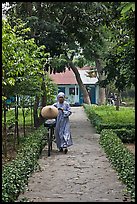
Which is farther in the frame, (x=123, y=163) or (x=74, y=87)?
(x=74, y=87)

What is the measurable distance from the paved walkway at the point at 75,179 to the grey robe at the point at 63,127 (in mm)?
343

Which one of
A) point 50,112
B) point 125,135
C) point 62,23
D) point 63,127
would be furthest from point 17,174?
point 62,23

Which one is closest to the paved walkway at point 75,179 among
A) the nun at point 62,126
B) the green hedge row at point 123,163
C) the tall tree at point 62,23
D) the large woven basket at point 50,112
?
the green hedge row at point 123,163

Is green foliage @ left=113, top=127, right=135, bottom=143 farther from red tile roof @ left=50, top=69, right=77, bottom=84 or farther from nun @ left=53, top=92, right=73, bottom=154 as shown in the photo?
red tile roof @ left=50, top=69, right=77, bottom=84

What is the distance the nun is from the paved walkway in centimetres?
29

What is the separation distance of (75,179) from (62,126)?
381cm

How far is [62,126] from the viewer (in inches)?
482

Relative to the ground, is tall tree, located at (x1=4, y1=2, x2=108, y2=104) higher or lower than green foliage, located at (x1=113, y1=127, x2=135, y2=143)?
higher

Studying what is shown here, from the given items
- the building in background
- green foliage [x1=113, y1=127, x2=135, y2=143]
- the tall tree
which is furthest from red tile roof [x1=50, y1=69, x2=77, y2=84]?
green foliage [x1=113, y1=127, x2=135, y2=143]

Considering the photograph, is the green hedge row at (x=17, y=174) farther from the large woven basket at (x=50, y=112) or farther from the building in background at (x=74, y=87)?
the building in background at (x=74, y=87)

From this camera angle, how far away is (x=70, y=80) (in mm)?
54844

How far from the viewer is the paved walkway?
273 inches

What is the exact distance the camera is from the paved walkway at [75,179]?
6939 mm

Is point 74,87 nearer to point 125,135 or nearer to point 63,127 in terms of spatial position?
point 125,135
